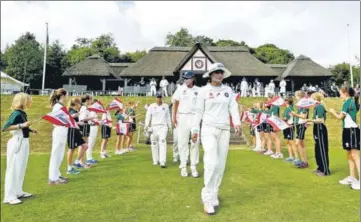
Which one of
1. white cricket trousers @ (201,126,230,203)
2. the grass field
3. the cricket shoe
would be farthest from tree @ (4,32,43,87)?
the cricket shoe

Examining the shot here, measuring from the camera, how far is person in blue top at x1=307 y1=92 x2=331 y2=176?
9242mm

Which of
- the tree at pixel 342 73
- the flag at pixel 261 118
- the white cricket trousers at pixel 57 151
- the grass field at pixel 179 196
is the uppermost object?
the tree at pixel 342 73

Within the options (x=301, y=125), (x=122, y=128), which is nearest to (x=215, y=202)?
(x=301, y=125)

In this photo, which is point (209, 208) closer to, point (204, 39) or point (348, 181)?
point (348, 181)

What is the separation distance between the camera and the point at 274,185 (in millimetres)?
8008

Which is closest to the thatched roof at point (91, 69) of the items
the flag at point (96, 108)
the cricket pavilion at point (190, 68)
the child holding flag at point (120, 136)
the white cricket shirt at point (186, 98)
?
the cricket pavilion at point (190, 68)

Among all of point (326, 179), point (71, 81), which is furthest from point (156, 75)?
point (326, 179)

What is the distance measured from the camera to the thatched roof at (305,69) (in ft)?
144

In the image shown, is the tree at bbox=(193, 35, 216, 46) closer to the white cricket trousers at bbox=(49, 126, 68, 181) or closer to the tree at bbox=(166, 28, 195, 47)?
the tree at bbox=(166, 28, 195, 47)

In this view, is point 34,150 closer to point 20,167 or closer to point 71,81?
point 20,167

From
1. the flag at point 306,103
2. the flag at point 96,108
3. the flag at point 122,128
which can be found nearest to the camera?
the flag at point 306,103

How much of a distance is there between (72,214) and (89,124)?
575cm

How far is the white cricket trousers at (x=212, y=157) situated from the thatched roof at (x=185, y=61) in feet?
110

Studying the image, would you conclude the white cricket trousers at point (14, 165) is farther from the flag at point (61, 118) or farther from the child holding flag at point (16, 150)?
the flag at point (61, 118)
